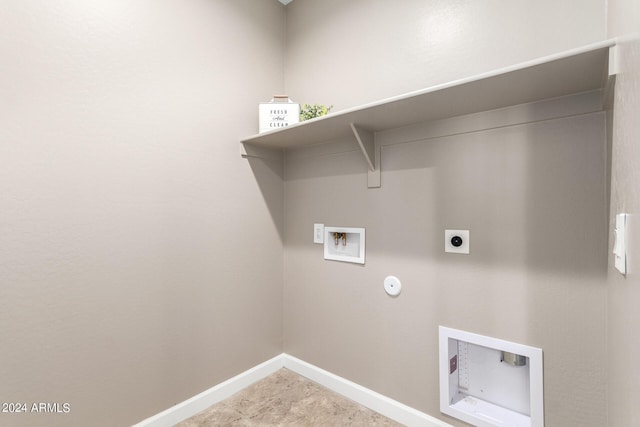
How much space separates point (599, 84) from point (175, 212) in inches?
74.4

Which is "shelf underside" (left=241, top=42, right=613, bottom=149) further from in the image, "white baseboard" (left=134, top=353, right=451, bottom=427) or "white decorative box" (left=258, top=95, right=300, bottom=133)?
"white baseboard" (left=134, top=353, right=451, bottom=427)

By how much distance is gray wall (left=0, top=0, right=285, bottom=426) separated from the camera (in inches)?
44.8

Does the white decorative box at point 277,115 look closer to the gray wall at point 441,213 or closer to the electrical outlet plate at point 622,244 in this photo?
the gray wall at point 441,213

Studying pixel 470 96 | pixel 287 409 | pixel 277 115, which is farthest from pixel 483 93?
pixel 287 409

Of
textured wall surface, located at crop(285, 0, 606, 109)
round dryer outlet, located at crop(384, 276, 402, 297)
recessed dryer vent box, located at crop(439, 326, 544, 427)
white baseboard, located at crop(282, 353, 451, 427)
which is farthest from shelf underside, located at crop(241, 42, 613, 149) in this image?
white baseboard, located at crop(282, 353, 451, 427)

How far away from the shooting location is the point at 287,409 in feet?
5.39

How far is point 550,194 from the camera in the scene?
3.78 feet

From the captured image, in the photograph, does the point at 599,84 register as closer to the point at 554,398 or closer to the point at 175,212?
the point at 554,398

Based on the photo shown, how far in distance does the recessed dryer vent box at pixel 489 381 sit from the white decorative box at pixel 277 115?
1442 millimetres

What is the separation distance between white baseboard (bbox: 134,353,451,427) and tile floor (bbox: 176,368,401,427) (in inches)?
1.1

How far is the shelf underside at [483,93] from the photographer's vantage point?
903 millimetres

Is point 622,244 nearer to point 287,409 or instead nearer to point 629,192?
point 629,192

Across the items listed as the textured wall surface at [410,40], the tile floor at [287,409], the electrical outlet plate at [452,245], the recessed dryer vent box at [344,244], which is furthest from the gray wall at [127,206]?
the electrical outlet plate at [452,245]

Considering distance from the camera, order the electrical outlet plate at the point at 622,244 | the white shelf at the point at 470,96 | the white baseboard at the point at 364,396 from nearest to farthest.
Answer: the electrical outlet plate at the point at 622,244 < the white shelf at the point at 470,96 < the white baseboard at the point at 364,396
